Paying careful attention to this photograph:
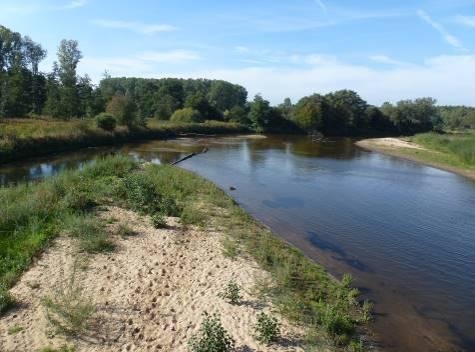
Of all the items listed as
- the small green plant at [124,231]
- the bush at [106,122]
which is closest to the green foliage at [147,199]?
the small green plant at [124,231]

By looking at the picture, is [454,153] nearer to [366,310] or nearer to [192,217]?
[192,217]

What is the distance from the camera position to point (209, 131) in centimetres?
8631

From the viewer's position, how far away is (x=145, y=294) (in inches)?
468

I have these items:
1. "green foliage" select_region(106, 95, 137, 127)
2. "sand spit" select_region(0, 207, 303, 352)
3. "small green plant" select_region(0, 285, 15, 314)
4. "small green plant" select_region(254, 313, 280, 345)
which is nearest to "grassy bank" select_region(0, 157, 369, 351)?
"small green plant" select_region(0, 285, 15, 314)

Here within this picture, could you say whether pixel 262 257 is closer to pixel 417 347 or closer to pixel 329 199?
pixel 417 347

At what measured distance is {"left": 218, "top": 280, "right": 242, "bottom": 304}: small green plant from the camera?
1170 centimetres

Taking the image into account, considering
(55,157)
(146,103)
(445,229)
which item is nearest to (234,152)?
(55,157)

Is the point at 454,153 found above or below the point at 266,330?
above

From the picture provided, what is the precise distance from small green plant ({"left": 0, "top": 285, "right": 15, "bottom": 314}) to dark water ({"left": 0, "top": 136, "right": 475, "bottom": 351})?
10.3 metres

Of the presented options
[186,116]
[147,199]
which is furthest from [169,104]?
[147,199]

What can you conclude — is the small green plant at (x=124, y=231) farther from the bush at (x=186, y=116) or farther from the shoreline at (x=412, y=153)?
the bush at (x=186, y=116)

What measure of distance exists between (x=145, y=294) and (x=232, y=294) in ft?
8.64

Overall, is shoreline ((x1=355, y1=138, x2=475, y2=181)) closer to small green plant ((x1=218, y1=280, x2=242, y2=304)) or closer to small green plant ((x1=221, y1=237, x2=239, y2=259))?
small green plant ((x1=221, y1=237, x2=239, y2=259))

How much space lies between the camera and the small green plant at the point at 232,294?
11.7 m
